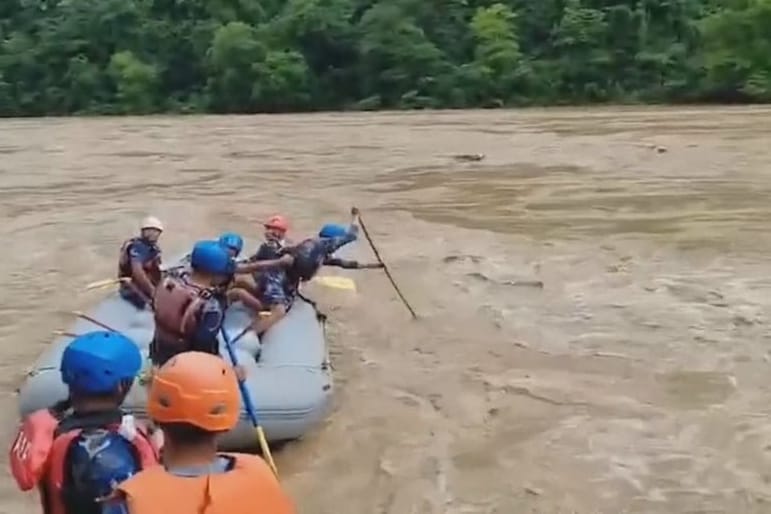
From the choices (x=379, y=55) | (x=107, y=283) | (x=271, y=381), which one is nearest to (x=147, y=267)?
(x=107, y=283)

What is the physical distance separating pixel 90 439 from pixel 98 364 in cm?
17

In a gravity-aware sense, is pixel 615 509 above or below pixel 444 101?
above

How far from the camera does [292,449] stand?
620 centimetres

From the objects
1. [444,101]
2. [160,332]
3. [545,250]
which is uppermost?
[160,332]

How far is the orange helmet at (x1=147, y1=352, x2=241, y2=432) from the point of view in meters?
2.40

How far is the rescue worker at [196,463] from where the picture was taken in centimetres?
234

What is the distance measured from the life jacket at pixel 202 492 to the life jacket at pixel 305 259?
16.7 feet

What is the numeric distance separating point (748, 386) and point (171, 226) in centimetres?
666

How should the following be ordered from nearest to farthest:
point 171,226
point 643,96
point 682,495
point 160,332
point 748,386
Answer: point 160,332 → point 682,495 → point 748,386 → point 171,226 → point 643,96

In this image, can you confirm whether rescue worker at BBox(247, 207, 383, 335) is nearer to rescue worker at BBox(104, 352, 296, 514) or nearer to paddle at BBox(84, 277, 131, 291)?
paddle at BBox(84, 277, 131, 291)

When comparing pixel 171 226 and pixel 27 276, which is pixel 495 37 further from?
pixel 27 276

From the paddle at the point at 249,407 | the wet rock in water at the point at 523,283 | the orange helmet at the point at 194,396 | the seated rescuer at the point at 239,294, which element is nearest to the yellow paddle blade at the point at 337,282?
the wet rock in water at the point at 523,283

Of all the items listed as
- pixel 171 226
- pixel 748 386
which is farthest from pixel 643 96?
pixel 748 386

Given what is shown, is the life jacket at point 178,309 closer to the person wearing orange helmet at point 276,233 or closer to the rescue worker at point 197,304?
the rescue worker at point 197,304
